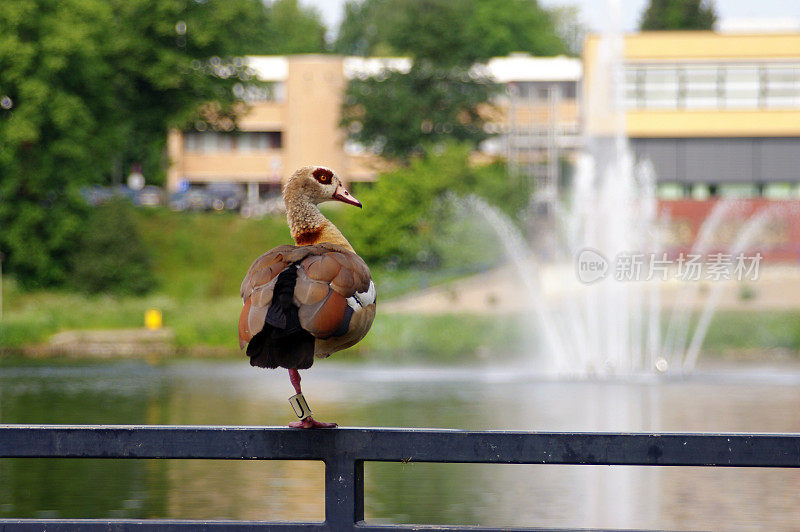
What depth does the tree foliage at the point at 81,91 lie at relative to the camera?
175 ft

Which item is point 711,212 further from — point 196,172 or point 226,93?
point 196,172

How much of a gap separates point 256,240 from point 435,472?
4507 cm

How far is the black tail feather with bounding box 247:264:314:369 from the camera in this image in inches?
197

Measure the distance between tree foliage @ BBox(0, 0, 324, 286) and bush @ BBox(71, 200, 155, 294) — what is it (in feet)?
2.54

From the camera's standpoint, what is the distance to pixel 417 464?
19.8m

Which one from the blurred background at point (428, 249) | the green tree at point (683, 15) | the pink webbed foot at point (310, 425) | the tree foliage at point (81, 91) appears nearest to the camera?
the pink webbed foot at point (310, 425)

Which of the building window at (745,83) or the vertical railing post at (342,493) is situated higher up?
the building window at (745,83)

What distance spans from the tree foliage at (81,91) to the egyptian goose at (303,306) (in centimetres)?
4873

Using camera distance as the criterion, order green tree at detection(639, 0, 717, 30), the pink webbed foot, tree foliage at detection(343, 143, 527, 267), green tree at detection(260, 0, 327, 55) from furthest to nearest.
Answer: green tree at detection(260, 0, 327, 55)
green tree at detection(639, 0, 717, 30)
tree foliage at detection(343, 143, 527, 267)
the pink webbed foot

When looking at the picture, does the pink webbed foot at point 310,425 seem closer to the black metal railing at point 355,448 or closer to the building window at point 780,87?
the black metal railing at point 355,448

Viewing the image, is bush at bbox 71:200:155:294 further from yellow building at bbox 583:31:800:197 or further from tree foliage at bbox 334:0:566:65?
yellow building at bbox 583:31:800:197

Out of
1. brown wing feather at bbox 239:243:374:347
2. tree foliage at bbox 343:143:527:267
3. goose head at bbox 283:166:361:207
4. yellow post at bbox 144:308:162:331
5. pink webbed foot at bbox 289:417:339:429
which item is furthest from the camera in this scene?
tree foliage at bbox 343:143:527:267

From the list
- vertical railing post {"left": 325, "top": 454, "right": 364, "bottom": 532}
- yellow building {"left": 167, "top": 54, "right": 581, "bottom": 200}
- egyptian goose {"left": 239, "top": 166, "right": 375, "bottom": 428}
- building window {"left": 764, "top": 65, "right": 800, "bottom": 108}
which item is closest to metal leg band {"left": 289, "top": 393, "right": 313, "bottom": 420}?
egyptian goose {"left": 239, "top": 166, "right": 375, "bottom": 428}

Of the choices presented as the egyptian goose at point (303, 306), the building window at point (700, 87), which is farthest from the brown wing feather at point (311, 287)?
the building window at point (700, 87)
